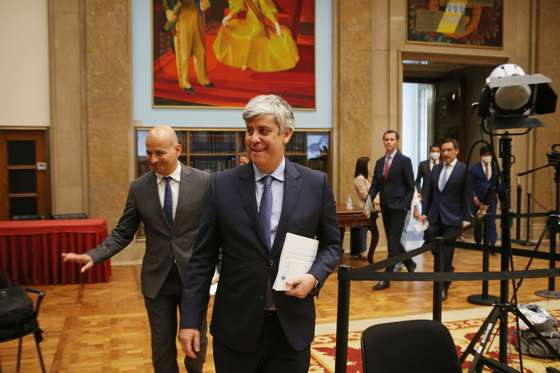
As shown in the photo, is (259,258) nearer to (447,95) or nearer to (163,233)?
(163,233)

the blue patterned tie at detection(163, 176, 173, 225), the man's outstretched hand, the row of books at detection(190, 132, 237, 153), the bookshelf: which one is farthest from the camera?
the row of books at detection(190, 132, 237, 153)

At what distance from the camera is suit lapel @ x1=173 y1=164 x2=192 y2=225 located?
3.18 meters

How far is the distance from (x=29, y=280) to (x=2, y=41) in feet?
12.2

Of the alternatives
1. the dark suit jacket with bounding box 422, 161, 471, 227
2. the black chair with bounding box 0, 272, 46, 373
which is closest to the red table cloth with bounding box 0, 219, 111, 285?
the black chair with bounding box 0, 272, 46, 373

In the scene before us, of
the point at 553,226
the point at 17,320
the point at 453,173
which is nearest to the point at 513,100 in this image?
the point at 553,226

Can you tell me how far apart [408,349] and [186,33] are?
303 inches

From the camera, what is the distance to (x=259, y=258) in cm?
212

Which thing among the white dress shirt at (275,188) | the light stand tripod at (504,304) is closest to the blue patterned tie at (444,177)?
the light stand tripod at (504,304)

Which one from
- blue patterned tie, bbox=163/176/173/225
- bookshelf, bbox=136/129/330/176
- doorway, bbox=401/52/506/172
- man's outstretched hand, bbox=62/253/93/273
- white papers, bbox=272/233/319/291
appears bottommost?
man's outstretched hand, bbox=62/253/93/273

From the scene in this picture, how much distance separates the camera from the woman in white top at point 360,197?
8.65 metres

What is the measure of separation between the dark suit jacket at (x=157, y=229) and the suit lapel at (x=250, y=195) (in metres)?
0.90

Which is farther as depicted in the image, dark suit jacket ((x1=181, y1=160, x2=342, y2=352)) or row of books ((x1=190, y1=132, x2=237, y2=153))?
row of books ((x1=190, y1=132, x2=237, y2=153))

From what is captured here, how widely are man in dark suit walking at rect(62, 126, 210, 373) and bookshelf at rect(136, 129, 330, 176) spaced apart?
18.7 ft

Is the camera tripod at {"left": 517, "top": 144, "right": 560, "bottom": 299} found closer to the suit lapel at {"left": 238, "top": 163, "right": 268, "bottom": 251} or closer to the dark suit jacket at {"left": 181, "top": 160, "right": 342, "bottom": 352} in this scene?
the dark suit jacket at {"left": 181, "top": 160, "right": 342, "bottom": 352}
